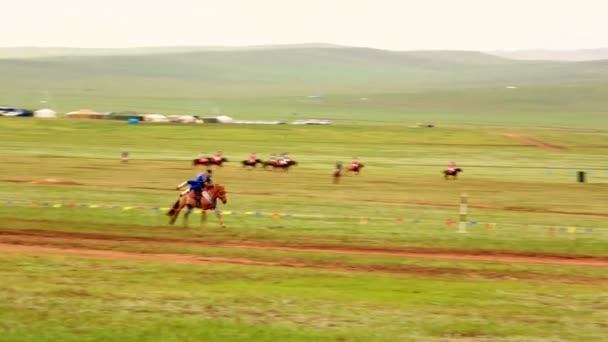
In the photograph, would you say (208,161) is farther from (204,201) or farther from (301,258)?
(301,258)

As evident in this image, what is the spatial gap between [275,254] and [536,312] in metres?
10.0

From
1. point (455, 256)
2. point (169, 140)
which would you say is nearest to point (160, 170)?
point (455, 256)

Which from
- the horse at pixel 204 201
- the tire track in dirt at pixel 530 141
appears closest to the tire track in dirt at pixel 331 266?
the horse at pixel 204 201

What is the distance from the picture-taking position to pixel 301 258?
28.2 meters

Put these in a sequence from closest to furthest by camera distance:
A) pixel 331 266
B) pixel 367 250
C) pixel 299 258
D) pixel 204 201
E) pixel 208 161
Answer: pixel 331 266, pixel 299 258, pixel 367 250, pixel 204 201, pixel 208 161

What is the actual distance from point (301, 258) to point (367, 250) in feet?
10.8

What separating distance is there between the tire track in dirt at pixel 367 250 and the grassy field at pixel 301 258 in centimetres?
9

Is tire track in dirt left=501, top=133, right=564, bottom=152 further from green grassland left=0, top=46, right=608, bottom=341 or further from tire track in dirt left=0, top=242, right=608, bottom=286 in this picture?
tire track in dirt left=0, top=242, right=608, bottom=286

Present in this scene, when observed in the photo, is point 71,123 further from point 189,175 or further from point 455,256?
point 455,256

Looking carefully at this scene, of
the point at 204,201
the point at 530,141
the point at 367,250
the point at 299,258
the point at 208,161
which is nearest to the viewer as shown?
the point at 299,258

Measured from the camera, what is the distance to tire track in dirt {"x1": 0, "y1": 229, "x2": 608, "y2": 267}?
29812 millimetres

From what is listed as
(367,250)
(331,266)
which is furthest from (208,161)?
(331,266)

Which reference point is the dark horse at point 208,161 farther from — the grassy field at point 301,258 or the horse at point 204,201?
the horse at point 204,201

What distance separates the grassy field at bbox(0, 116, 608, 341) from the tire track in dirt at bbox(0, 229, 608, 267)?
0.29 feet
